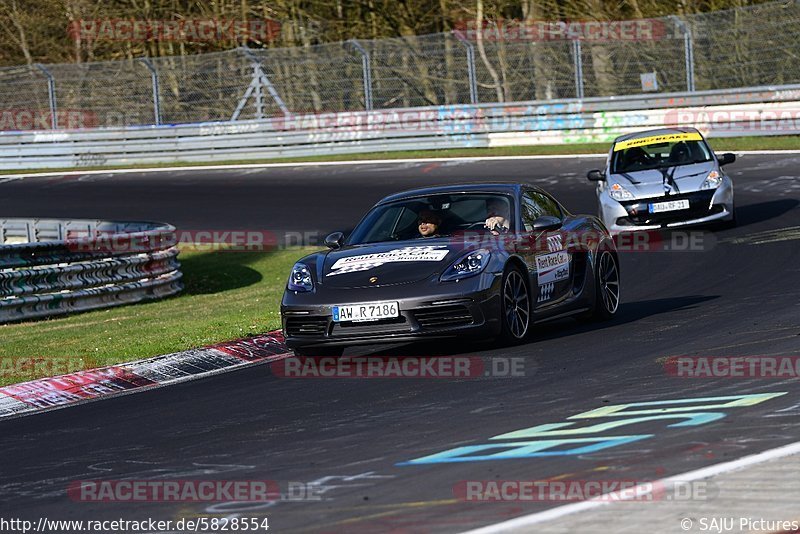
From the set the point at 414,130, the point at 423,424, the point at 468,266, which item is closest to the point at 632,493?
the point at 423,424

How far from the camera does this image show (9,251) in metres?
15.0

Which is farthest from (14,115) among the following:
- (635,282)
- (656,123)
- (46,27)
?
(635,282)

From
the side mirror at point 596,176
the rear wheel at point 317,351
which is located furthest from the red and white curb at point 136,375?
the side mirror at point 596,176

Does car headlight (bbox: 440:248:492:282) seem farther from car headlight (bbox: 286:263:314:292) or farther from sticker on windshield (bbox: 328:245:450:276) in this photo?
car headlight (bbox: 286:263:314:292)

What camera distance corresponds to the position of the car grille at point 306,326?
31.2 feet

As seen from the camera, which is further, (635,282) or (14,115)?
(14,115)

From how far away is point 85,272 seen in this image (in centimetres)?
1543

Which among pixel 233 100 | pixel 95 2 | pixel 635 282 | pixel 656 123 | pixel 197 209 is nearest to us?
pixel 635 282

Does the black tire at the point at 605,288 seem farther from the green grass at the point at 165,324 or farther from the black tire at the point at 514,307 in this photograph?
the green grass at the point at 165,324

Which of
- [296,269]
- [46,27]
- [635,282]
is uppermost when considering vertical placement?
[46,27]

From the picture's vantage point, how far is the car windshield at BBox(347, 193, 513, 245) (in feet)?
34.0

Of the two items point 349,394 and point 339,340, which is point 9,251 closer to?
point 339,340

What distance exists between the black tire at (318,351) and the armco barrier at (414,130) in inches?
751

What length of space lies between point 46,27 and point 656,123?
2486 centimetres
